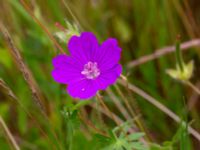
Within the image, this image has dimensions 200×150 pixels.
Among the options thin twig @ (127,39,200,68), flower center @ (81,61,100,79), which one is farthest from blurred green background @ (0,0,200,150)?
flower center @ (81,61,100,79)

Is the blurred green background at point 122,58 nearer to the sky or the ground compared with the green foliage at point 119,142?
nearer to the sky

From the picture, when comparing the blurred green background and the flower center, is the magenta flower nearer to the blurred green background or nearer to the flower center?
the flower center

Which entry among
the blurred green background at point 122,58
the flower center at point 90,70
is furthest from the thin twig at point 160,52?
the flower center at point 90,70

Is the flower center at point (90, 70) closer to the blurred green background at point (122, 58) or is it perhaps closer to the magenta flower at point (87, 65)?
the magenta flower at point (87, 65)

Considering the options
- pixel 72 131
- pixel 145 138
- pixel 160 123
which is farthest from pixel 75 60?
pixel 160 123

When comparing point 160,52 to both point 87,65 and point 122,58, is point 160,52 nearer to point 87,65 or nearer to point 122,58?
point 122,58

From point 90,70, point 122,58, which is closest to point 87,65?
point 90,70
